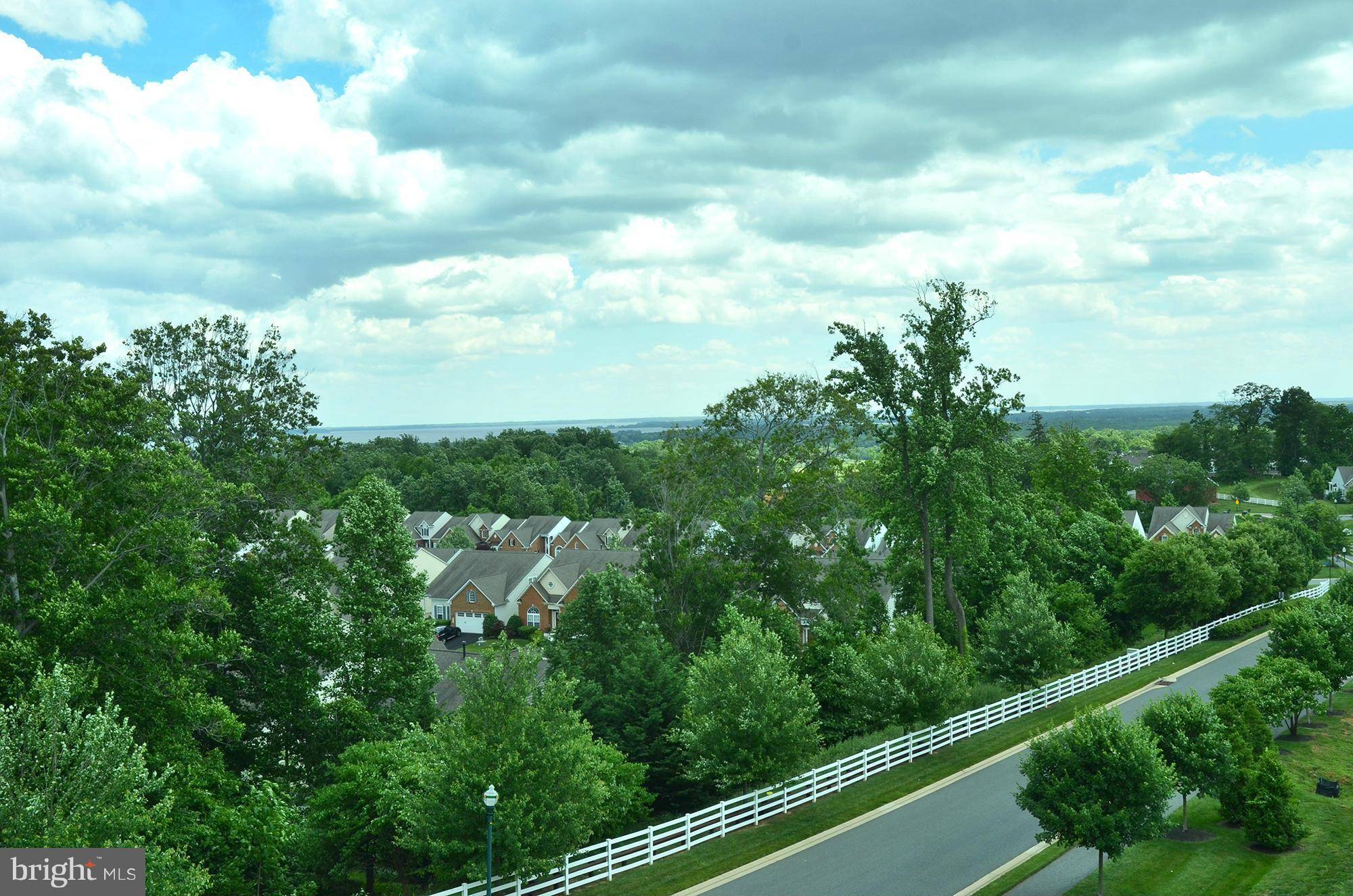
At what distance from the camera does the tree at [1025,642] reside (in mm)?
39469

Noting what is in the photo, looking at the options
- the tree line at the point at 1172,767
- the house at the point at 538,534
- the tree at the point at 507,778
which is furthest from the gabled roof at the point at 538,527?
the tree at the point at 507,778

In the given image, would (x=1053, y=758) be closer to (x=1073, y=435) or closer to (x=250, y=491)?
(x=250, y=491)

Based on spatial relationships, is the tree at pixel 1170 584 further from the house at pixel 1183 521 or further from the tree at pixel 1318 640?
the house at pixel 1183 521

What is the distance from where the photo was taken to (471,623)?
8106 cm

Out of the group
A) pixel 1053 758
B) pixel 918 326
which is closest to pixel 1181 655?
pixel 918 326

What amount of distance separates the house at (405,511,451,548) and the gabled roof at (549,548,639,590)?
3252cm

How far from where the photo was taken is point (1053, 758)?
21469mm

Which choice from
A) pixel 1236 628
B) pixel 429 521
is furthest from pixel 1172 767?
pixel 429 521

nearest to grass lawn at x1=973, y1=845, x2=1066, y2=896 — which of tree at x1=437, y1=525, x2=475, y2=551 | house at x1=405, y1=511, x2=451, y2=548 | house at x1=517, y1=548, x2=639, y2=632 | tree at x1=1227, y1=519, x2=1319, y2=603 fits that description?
tree at x1=1227, y1=519, x2=1319, y2=603

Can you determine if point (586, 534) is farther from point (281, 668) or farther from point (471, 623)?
point (281, 668)

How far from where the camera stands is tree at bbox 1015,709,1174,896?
20.6 metres

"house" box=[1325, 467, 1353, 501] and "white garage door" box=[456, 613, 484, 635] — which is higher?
"house" box=[1325, 467, 1353, 501]

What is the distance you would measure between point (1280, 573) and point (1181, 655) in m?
18.5

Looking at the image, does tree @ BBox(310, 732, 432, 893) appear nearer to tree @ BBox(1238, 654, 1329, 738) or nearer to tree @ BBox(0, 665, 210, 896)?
tree @ BBox(0, 665, 210, 896)
